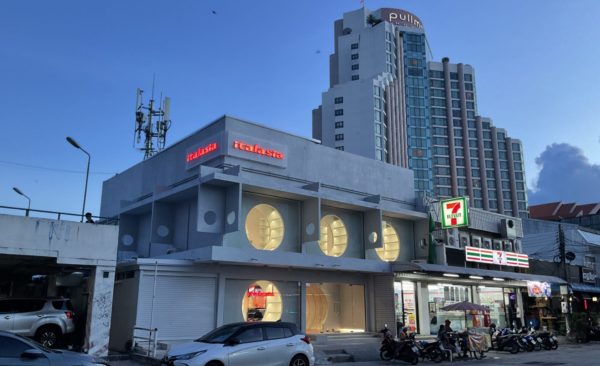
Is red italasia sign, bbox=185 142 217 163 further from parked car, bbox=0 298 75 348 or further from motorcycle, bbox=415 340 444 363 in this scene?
motorcycle, bbox=415 340 444 363

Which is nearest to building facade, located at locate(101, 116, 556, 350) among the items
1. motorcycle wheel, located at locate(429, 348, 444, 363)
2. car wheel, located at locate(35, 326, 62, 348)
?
car wheel, located at locate(35, 326, 62, 348)

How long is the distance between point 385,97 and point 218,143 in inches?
3169

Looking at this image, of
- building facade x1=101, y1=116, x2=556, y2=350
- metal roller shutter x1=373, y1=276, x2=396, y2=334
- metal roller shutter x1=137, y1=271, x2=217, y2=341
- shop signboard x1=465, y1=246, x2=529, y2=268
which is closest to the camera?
metal roller shutter x1=137, y1=271, x2=217, y2=341

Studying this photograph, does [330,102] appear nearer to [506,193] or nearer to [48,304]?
[506,193]

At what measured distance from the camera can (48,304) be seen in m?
16.5

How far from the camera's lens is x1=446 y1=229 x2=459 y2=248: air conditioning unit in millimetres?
29439

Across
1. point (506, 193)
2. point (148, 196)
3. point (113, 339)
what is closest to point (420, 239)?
point (148, 196)

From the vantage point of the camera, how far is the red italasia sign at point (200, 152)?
74.3 ft

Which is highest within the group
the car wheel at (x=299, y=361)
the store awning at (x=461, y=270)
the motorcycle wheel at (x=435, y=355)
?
the store awning at (x=461, y=270)

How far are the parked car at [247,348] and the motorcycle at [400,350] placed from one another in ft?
20.8

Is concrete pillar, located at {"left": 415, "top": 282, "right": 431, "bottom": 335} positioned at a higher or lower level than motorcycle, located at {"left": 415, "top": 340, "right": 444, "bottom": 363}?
higher

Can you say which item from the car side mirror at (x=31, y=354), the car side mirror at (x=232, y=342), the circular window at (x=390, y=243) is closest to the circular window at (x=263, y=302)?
the circular window at (x=390, y=243)

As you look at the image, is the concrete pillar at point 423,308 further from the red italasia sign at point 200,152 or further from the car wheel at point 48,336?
the car wheel at point 48,336

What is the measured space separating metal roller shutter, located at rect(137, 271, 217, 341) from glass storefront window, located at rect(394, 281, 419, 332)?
10583 millimetres
